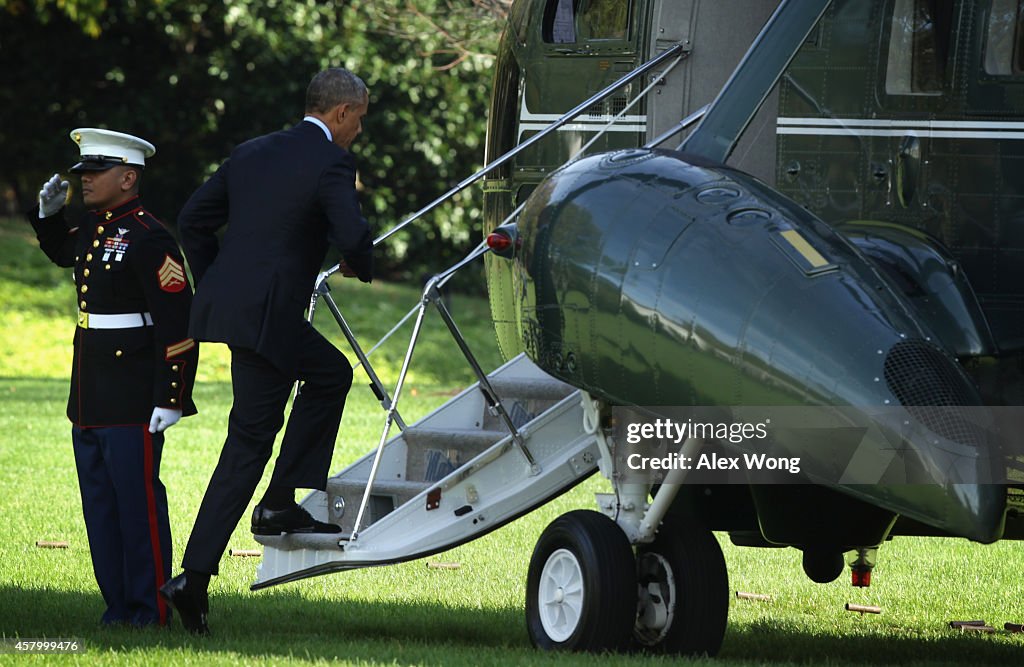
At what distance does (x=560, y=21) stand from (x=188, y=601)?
137 inches

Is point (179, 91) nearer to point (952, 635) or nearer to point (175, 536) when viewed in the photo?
point (175, 536)

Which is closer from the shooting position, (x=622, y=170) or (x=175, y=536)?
(x=622, y=170)

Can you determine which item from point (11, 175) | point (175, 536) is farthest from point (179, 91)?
point (175, 536)

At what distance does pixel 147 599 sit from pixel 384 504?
1.37 metres

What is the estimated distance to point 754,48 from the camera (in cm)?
571

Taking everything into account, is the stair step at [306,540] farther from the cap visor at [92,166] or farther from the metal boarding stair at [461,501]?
the cap visor at [92,166]

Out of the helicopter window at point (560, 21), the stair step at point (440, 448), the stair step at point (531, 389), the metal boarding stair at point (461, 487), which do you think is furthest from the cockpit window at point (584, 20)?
the stair step at point (440, 448)

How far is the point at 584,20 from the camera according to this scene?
7895mm

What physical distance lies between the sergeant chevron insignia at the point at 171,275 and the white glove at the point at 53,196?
0.65 metres

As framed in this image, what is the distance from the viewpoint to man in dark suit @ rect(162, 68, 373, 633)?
6031mm

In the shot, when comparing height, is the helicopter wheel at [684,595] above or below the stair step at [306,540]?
above

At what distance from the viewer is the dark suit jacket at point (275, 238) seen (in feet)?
19.7

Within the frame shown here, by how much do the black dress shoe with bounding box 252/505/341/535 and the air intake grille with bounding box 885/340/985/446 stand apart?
2.68 meters

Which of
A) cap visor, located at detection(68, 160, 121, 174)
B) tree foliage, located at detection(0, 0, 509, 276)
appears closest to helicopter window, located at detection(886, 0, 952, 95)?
cap visor, located at detection(68, 160, 121, 174)
